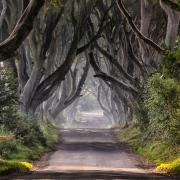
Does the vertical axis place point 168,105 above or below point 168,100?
below

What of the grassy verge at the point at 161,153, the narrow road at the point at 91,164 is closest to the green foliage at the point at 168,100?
the grassy verge at the point at 161,153

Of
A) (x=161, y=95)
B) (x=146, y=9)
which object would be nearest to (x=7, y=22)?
(x=146, y=9)

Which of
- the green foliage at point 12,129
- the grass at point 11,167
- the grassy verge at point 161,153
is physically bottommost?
the grassy verge at point 161,153

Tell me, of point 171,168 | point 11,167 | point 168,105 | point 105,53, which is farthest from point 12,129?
point 105,53

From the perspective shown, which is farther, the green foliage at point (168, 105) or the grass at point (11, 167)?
the green foliage at point (168, 105)

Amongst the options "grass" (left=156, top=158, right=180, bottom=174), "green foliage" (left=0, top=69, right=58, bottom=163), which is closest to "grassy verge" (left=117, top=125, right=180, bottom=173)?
"grass" (left=156, top=158, right=180, bottom=174)

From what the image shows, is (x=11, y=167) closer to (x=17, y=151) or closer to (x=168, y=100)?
(x=17, y=151)

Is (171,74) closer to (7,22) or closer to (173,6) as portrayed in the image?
(173,6)

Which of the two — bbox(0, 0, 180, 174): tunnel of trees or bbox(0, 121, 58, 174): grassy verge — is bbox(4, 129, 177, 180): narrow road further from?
bbox(0, 0, 180, 174): tunnel of trees

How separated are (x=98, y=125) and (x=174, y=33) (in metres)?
67.9

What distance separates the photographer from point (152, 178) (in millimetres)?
16906

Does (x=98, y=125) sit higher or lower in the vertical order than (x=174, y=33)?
lower

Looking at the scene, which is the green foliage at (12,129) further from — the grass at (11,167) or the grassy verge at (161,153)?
the grassy verge at (161,153)

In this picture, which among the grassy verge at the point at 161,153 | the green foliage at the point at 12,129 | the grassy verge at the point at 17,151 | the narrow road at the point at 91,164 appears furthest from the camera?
the green foliage at the point at 12,129
